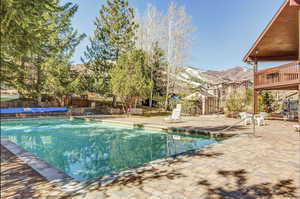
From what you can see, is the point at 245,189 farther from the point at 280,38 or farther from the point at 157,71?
the point at 157,71

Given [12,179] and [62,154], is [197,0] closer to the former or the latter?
[62,154]

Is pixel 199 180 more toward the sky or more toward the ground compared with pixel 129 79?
more toward the ground

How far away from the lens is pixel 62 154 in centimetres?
639

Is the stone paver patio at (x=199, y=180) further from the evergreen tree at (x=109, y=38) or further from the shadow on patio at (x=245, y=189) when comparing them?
the evergreen tree at (x=109, y=38)

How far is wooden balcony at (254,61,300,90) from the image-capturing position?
9180 mm

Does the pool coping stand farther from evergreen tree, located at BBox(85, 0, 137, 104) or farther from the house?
evergreen tree, located at BBox(85, 0, 137, 104)

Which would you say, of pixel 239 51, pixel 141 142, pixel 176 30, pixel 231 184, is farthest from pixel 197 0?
pixel 231 184

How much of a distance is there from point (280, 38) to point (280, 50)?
234 cm

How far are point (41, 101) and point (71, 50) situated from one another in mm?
6404

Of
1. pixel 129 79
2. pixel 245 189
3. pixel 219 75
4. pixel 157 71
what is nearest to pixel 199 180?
pixel 245 189

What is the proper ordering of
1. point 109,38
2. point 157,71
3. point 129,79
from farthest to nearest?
point 157,71 < point 109,38 < point 129,79

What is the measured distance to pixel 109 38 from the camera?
20.9 metres

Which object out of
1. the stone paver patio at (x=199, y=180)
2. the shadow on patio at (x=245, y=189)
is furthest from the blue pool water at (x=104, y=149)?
the shadow on patio at (x=245, y=189)

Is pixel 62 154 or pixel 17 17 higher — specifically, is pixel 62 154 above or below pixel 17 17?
below
